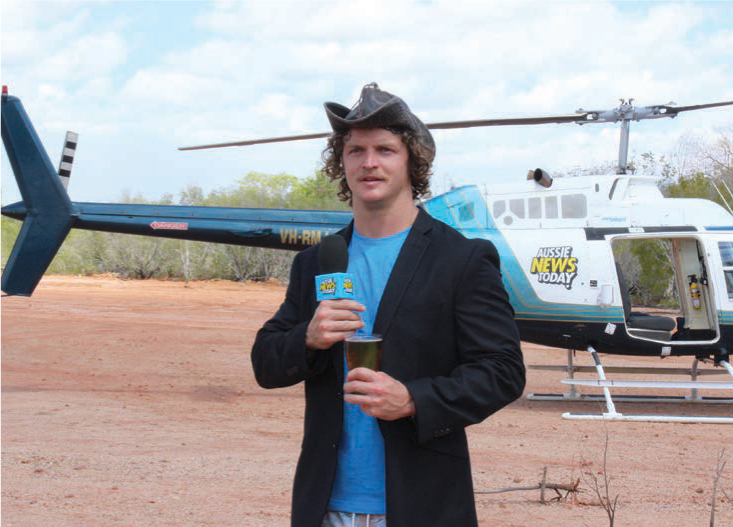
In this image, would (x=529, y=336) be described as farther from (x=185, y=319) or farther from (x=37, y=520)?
(x=185, y=319)

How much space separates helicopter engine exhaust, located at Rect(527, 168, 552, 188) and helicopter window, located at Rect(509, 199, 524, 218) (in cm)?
33

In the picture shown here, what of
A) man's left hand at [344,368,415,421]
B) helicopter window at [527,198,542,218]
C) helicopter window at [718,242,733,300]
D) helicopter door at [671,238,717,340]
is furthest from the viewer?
helicopter door at [671,238,717,340]

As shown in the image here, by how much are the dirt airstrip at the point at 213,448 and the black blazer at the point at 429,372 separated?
2.93 metres

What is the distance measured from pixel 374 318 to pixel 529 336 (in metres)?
8.48

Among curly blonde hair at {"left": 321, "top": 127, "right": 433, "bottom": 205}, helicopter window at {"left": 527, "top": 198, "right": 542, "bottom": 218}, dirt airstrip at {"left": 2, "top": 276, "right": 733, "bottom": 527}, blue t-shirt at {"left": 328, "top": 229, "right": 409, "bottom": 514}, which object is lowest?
dirt airstrip at {"left": 2, "top": 276, "right": 733, "bottom": 527}

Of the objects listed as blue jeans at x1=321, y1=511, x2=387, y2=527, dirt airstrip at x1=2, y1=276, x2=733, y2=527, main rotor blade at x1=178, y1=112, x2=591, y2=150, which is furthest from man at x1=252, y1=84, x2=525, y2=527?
main rotor blade at x1=178, y1=112, x2=591, y2=150

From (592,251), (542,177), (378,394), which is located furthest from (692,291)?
(378,394)

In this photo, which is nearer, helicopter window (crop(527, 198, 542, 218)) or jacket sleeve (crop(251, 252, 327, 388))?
jacket sleeve (crop(251, 252, 327, 388))

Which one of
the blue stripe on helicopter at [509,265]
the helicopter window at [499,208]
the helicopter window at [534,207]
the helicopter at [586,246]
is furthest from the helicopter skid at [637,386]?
the helicopter window at [499,208]

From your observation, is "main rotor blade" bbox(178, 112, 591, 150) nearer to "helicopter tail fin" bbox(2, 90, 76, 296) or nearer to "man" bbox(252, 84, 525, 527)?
"helicopter tail fin" bbox(2, 90, 76, 296)

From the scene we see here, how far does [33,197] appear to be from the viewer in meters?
11.1

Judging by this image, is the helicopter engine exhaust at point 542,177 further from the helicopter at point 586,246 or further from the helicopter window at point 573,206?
the helicopter window at point 573,206

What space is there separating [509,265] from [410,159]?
7903mm

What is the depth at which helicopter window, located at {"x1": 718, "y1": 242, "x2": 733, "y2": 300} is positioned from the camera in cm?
1024
